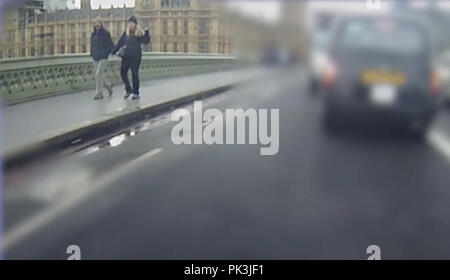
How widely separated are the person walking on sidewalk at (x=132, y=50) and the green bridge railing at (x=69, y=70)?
0.02 metres

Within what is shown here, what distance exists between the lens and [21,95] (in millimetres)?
1801

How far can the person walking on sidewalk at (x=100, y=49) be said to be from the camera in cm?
174

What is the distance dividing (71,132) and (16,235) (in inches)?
16.6

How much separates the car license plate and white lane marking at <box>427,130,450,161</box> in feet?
0.77

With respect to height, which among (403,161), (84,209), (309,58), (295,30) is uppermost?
(295,30)

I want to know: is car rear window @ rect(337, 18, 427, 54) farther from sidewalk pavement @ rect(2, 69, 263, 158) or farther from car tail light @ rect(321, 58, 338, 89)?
sidewalk pavement @ rect(2, 69, 263, 158)

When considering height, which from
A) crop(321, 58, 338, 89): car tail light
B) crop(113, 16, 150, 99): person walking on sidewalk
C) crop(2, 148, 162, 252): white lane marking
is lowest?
crop(2, 148, 162, 252): white lane marking

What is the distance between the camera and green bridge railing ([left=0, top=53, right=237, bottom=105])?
1.76 m

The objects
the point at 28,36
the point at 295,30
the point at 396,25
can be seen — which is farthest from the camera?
the point at 28,36

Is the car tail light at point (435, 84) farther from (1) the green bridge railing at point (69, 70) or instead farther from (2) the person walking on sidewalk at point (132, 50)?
(2) the person walking on sidewalk at point (132, 50)

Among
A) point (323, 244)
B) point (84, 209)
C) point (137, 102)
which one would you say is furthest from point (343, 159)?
point (84, 209)

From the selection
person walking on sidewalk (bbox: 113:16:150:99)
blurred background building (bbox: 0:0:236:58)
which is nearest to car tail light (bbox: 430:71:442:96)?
blurred background building (bbox: 0:0:236:58)

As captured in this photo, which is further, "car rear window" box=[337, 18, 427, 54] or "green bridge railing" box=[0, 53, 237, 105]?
"green bridge railing" box=[0, 53, 237, 105]

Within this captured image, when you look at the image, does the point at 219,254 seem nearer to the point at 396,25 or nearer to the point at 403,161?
the point at 403,161
